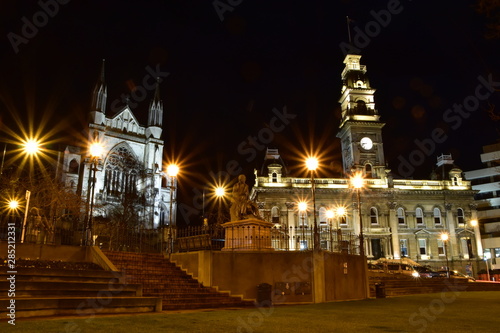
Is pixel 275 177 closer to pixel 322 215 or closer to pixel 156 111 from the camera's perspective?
pixel 322 215

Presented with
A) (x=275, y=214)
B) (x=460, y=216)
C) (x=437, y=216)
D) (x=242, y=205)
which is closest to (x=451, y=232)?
(x=437, y=216)

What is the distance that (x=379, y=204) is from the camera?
53.0 metres

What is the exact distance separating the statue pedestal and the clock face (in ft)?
136

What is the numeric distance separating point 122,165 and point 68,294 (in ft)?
150

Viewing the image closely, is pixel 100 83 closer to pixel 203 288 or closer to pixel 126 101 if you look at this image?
pixel 126 101

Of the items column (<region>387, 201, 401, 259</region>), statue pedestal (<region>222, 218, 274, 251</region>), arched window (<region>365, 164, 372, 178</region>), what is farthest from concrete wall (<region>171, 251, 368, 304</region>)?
arched window (<region>365, 164, 372, 178</region>)

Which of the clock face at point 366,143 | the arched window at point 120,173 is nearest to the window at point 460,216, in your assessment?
the clock face at point 366,143

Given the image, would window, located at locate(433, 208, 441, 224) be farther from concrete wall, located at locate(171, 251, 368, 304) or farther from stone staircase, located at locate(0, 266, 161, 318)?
stone staircase, located at locate(0, 266, 161, 318)

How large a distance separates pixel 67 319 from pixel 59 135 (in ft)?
188

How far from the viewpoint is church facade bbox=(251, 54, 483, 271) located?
5128 centimetres

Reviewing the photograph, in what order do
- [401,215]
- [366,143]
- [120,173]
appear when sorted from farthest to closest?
[366,143], [120,173], [401,215]

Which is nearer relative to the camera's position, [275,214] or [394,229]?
[275,214]

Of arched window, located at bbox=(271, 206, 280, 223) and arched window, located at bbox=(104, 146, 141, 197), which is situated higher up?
arched window, located at bbox=(104, 146, 141, 197)

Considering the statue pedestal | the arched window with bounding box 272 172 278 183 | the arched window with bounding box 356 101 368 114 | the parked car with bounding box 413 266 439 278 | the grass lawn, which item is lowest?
the grass lawn
